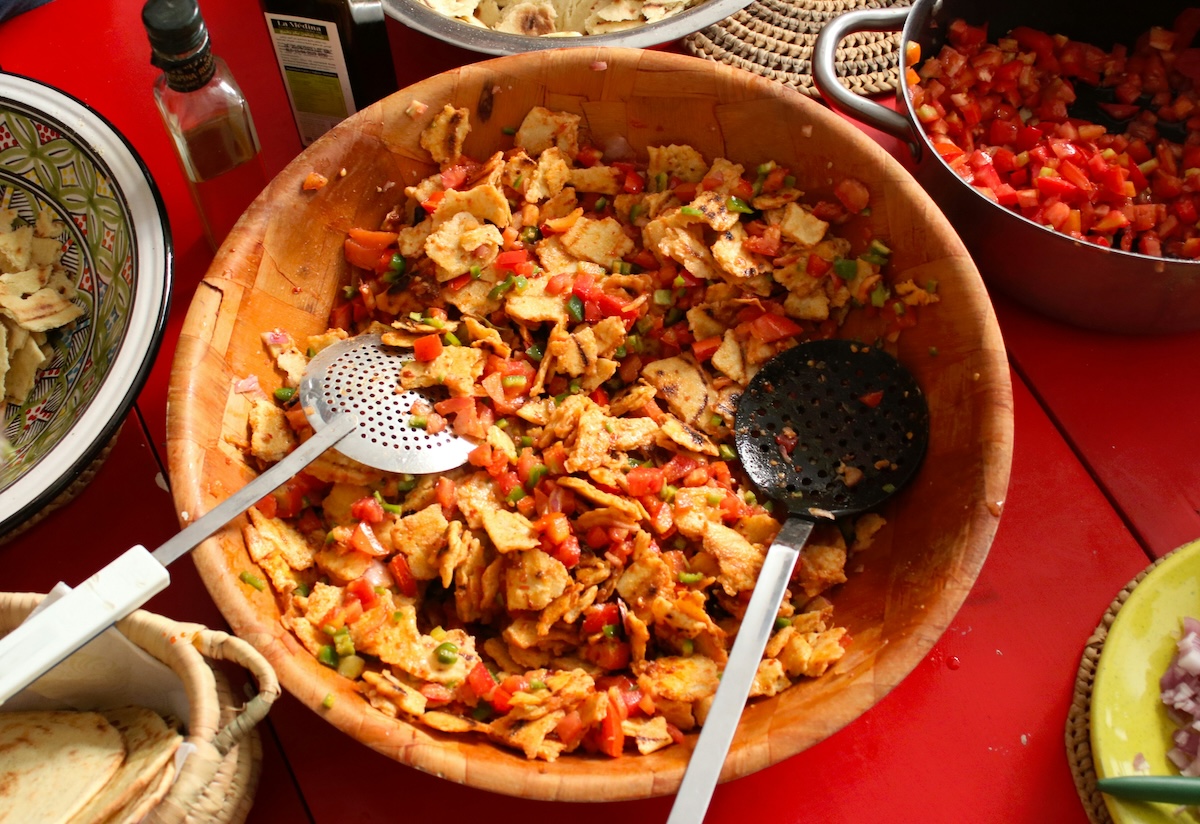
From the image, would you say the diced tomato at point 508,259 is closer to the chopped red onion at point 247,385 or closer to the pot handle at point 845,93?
the chopped red onion at point 247,385

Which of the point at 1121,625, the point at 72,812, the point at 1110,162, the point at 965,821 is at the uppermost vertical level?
the point at 1110,162

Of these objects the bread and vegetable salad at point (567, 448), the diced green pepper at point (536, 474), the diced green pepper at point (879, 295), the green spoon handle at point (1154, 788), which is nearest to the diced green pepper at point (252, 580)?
the bread and vegetable salad at point (567, 448)

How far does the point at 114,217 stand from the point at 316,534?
62 cm

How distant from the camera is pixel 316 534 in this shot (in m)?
1.36

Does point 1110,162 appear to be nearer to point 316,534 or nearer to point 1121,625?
point 1121,625

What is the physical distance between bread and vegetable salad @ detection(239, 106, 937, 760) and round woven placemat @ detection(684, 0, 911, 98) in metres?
0.51

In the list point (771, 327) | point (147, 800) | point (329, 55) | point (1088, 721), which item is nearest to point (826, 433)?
point (771, 327)

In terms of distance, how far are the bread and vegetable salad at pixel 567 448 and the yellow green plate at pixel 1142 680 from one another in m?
0.41

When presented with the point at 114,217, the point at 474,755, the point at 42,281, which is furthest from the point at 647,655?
the point at 42,281

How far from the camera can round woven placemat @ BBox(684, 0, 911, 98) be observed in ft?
6.49

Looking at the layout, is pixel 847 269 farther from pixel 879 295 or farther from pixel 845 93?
pixel 845 93

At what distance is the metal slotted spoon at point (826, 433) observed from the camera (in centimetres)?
133

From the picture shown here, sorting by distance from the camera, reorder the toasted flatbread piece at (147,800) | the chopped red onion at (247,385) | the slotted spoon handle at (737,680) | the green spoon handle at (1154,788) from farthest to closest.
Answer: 1. the chopped red onion at (247,385)
2. the green spoon handle at (1154,788)
3. the slotted spoon handle at (737,680)
4. the toasted flatbread piece at (147,800)

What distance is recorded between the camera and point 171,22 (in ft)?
4.21
